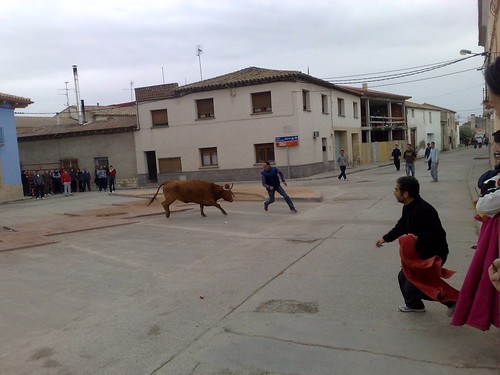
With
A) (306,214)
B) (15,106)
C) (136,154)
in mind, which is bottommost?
(306,214)

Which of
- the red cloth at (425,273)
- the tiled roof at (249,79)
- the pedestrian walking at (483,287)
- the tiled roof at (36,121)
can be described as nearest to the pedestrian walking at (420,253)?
the red cloth at (425,273)

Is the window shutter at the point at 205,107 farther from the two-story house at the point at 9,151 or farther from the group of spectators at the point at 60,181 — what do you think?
the two-story house at the point at 9,151

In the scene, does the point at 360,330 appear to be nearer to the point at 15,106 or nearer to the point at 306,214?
the point at 306,214

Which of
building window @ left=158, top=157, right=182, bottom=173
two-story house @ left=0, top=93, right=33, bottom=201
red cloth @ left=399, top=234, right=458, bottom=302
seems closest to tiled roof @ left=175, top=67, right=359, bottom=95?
building window @ left=158, top=157, right=182, bottom=173

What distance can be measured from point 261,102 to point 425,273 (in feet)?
80.2

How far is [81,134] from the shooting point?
31.8 meters

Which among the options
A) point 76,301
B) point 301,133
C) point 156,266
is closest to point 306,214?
point 156,266

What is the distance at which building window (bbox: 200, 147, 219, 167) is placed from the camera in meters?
29.3

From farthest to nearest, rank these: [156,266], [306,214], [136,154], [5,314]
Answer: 1. [136,154]
2. [306,214]
3. [156,266]
4. [5,314]

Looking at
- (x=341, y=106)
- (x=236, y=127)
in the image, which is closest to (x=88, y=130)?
(x=236, y=127)

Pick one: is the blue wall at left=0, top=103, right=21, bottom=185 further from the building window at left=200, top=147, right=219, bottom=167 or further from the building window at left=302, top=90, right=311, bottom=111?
the building window at left=302, top=90, right=311, bottom=111

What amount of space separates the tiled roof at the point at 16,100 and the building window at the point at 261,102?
1300cm

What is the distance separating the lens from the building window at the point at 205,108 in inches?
1138

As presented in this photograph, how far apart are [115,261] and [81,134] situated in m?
26.6
